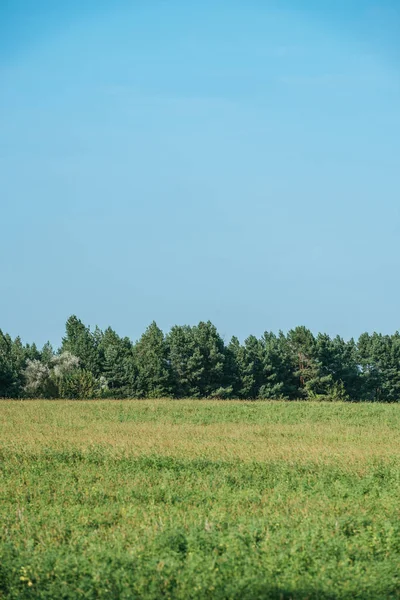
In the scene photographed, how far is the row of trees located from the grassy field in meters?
39.2

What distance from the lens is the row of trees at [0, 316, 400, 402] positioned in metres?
66.6

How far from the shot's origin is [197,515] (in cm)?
1256

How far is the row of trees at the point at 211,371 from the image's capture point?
6656 centimetres

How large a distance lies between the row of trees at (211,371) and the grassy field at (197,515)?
39193 millimetres

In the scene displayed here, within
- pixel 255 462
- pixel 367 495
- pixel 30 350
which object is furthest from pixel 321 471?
pixel 30 350

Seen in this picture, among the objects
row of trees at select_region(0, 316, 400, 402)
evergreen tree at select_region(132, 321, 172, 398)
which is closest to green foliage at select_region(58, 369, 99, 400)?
row of trees at select_region(0, 316, 400, 402)

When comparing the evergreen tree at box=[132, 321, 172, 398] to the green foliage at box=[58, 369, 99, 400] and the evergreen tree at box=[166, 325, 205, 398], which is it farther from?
the green foliage at box=[58, 369, 99, 400]

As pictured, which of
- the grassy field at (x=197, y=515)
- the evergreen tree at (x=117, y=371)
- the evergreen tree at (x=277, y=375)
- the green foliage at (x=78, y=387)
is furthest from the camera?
the evergreen tree at (x=117, y=371)

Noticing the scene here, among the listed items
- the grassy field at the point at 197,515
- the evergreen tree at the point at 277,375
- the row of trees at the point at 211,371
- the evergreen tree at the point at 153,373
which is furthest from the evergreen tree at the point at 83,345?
the grassy field at the point at 197,515

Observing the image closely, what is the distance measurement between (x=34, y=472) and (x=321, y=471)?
23.3ft

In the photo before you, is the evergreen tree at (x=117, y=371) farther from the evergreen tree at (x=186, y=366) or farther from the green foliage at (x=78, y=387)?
the green foliage at (x=78, y=387)

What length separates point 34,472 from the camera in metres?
17.8

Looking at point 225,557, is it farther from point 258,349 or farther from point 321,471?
point 258,349

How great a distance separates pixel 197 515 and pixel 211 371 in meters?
55.3
